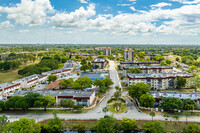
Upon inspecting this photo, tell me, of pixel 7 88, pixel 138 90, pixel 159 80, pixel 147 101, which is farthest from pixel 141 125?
pixel 7 88

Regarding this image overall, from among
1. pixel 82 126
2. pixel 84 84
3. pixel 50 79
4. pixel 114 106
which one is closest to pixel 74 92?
pixel 84 84

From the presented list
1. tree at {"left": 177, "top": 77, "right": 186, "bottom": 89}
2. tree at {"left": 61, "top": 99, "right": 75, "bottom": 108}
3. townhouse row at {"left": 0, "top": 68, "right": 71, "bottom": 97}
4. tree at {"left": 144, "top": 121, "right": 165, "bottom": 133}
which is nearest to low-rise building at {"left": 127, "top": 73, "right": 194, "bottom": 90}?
tree at {"left": 177, "top": 77, "right": 186, "bottom": 89}

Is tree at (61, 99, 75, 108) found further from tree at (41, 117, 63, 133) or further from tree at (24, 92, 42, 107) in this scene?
tree at (41, 117, 63, 133)

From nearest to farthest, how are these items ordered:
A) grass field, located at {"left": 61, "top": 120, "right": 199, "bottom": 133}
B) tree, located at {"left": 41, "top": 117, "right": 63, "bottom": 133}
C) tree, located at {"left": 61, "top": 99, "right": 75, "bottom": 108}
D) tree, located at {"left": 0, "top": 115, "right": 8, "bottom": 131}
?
1. tree, located at {"left": 0, "top": 115, "right": 8, "bottom": 131}
2. tree, located at {"left": 41, "top": 117, "right": 63, "bottom": 133}
3. grass field, located at {"left": 61, "top": 120, "right": 199, "bottom": 133}
4. tree, located at {"left": 61, "top": 99, "right": 75, "bottom": 108}

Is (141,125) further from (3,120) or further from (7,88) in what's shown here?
(7,88)

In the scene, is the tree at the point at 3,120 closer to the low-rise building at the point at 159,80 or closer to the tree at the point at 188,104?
the tree at the point at 188,104

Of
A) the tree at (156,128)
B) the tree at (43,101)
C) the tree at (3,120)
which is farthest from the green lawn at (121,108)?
the tree at (3,120)

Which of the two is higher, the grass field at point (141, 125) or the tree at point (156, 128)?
the tree at point (156, 128)
